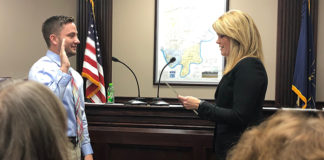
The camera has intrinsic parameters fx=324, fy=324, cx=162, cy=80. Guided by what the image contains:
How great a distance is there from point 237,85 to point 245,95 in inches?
2.7

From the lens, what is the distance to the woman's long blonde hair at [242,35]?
5.82ft

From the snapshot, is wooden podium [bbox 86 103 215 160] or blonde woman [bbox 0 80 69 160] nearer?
blonde woman [bbox 0 80 69 160]

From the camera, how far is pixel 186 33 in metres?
4.63

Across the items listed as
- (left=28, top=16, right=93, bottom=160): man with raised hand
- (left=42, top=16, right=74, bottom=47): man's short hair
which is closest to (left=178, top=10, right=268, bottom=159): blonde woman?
(left=28, top=16, right=93, bottom=160): man with raised hand

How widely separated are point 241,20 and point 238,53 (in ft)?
0.59

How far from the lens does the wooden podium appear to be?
7.86ft

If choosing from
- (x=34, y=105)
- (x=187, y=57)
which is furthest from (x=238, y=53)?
(x=187, y=57)

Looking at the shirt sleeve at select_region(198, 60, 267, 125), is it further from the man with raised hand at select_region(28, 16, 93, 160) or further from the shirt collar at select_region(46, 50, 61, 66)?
the shirt collar at select_region(46, 50, 61, 66)

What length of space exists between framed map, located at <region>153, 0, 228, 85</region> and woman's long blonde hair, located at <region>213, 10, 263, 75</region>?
2788 mm

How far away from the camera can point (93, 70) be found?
428 cm

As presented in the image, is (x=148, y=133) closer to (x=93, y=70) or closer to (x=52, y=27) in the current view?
(x=52, y=27)

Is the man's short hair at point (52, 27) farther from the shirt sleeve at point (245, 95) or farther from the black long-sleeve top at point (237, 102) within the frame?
the shirt sleeve at point (245, 95)

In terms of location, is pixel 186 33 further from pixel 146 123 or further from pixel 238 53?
pixel 238 53

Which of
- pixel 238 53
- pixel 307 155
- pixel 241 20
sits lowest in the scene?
pixel 307 155
